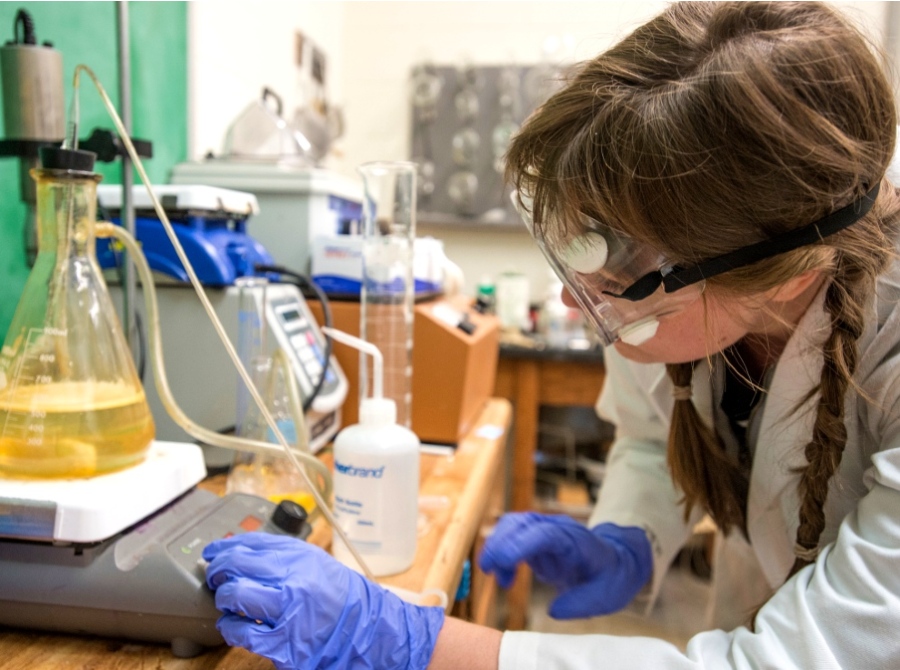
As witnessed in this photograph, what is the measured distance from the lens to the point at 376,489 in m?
0.74

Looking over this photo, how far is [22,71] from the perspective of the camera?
0.87 m

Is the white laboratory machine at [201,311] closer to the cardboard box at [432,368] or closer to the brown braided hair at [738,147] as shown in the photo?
the cardboard box at [432,368]

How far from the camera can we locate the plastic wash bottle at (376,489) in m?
0.74

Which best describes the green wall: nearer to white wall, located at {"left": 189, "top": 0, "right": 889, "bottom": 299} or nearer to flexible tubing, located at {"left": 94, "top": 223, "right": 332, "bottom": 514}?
flexible tubing, located at {"left": 94, "top": 223, "right": 332, "bottom": 514}

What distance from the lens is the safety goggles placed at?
588 millimetres

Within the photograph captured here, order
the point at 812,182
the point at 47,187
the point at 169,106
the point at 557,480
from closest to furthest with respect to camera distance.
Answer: the point at 812,182 < the point at 47,187 < the point at 169,106 < the point at 557,480

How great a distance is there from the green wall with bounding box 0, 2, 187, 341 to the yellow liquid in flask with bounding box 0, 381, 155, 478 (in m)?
0.40

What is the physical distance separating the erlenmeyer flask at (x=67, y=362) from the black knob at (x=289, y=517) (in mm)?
163

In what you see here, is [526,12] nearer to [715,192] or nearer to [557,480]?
[557,480]

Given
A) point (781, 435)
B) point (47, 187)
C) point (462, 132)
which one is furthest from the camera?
point (462, 132)

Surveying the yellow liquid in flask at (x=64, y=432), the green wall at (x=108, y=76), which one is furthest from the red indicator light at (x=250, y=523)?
the green wall at (x=108, y=76)

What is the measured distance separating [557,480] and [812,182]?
234 centimetres

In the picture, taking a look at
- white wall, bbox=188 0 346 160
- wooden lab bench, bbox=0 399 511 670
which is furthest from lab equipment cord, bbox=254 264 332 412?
white wall, bbox=188 0 346 160

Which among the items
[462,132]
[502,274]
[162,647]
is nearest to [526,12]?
[462,132]
